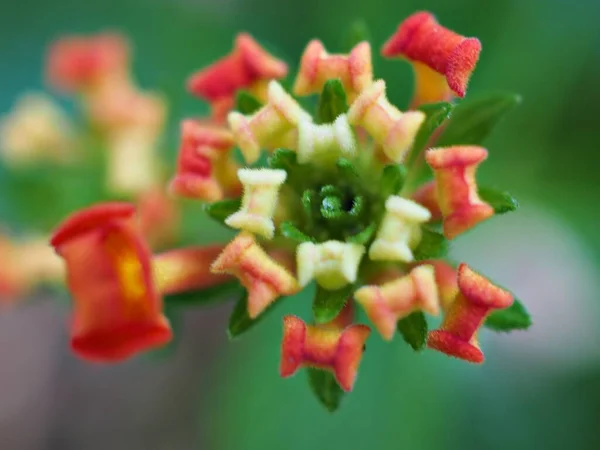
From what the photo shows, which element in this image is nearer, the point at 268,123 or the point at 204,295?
the point at 268,123

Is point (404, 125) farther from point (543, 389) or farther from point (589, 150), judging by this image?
point (543, 389)

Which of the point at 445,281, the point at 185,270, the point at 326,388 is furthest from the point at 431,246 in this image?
the point at 185,270

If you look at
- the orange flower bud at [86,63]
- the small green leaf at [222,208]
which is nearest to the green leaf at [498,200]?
the small green leaf at [222,208]

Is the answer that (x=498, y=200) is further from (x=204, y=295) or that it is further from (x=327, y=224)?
(x=204, y=295)

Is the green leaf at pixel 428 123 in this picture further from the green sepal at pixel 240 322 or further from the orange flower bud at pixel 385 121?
the green sepal at pixel 240 322

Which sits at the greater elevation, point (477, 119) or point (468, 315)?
point (477, 119)

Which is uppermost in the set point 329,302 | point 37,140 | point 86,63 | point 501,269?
point 329,302
